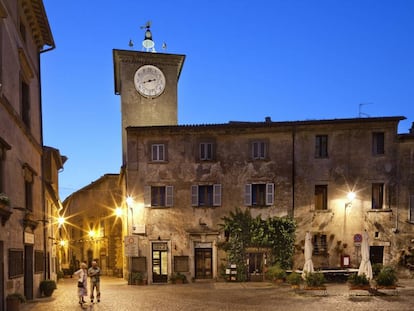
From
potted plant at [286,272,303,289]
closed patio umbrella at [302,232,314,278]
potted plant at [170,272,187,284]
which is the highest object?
closed patio umbrella at [302,232,314,278]

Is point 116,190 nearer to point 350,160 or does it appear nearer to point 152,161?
point 152,161

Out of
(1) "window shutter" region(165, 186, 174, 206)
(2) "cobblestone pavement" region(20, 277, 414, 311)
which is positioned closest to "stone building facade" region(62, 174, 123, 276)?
(1) "window shutter" region(165, 186, 174, 206)

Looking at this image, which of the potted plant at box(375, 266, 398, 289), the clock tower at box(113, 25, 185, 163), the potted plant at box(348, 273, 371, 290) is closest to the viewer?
the potted plant at box(348, 273, 371, 290)

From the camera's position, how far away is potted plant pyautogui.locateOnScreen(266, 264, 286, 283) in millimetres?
24703

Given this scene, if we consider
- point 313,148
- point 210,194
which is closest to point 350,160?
point 313,148

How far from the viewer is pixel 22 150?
16.8 metres

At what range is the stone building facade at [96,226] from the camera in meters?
36.5

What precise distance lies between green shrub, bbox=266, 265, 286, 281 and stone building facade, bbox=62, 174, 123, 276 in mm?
14034

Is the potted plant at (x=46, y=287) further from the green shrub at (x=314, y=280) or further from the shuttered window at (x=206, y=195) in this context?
the green shrub at (x=314, y=280)

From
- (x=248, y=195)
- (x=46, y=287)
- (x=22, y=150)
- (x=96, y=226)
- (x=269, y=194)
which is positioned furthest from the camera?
(x=96, y=226)

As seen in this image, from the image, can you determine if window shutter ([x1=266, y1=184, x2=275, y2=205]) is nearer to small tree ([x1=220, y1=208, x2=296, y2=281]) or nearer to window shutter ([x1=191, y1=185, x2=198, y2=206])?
small tree ([x1=220, y1=208, x2=296, y2=281])

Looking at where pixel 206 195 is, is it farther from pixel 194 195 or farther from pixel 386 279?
pixel 386 279

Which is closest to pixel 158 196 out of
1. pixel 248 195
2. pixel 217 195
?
pixel 217 195

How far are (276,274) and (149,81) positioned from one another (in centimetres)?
1702
